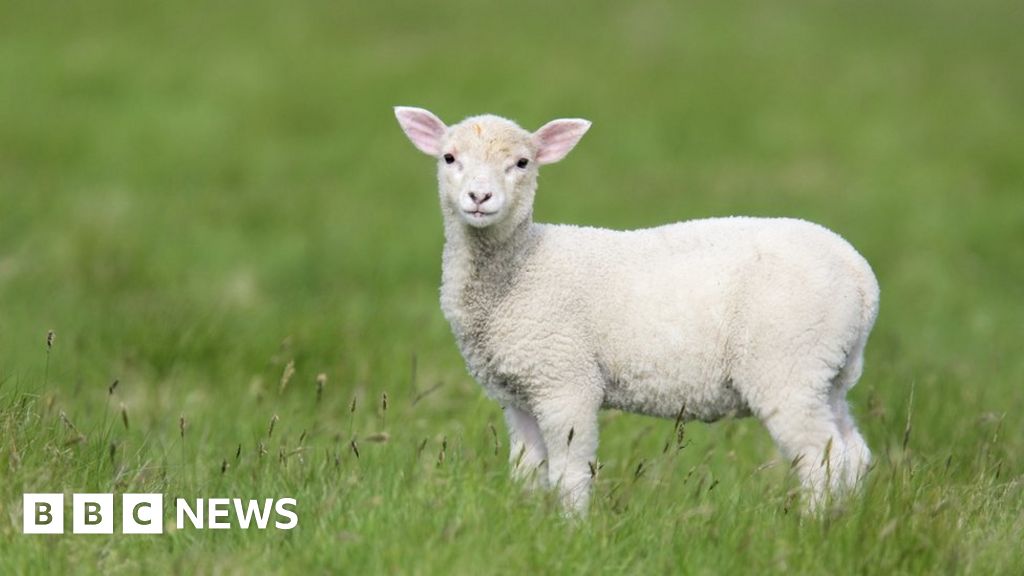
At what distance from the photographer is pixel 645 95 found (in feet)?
68.0

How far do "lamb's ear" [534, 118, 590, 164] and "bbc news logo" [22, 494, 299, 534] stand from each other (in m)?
1.61

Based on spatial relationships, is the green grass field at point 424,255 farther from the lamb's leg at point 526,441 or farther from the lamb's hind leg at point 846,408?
the lamb's hind leg at point 846,408

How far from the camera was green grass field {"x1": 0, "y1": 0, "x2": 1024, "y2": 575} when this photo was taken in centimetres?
514

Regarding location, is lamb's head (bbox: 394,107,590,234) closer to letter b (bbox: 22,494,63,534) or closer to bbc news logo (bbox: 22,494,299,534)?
bbc news logo (bbox: 22,494,299,534)

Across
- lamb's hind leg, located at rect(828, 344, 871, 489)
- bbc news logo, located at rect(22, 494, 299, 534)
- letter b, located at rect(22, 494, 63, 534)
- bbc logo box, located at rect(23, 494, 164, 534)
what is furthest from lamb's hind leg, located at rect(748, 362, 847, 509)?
letter b, located at rect(22, 494, 63, 534)

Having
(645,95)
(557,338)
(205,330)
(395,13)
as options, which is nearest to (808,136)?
(645,95)

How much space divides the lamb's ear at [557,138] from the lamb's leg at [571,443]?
930mm

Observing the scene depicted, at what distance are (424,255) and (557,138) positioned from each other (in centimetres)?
886

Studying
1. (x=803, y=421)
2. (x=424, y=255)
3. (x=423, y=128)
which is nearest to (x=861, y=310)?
(x=803, y=421)

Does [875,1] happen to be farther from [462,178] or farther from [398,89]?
[462,178]

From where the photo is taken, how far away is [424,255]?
14750 mm

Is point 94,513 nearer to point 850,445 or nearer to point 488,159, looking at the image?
point 488,159

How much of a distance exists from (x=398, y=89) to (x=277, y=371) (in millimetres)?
11455

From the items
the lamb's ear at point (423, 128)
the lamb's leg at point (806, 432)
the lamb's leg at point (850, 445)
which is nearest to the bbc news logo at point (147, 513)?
the lamb's ear at point (423, 128)
